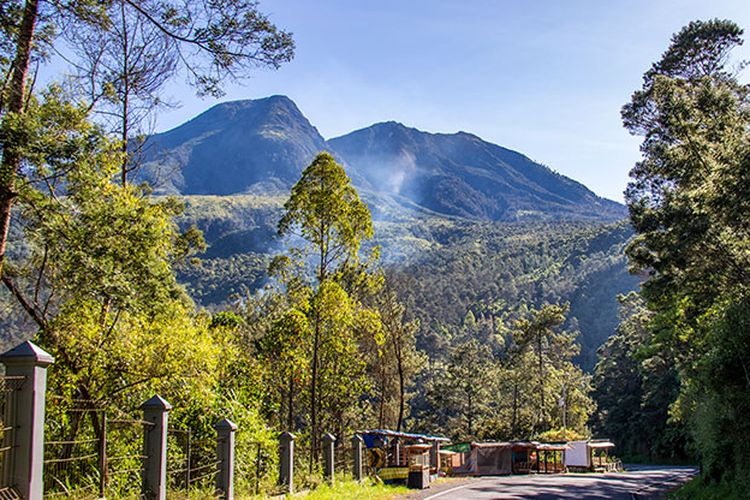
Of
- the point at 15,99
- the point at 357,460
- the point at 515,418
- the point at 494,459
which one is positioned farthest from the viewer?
the point at 515,418

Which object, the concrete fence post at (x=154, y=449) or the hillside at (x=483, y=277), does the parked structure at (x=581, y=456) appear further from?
the hillside at (x=483, y=277)

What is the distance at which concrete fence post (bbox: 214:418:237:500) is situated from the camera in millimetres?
10586

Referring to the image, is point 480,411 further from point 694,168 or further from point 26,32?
point 26,32

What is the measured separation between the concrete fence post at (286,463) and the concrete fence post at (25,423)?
820cm

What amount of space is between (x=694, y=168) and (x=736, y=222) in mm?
5278

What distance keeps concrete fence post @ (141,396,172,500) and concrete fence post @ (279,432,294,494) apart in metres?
5.25

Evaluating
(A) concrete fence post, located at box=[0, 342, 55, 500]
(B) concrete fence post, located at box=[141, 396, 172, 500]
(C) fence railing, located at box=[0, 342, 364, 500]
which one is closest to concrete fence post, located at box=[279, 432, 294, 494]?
(C) fence railing, located at box=[0, 342, 364, 500]

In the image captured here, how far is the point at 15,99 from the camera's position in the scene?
866cm

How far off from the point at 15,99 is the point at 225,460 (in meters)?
6.11

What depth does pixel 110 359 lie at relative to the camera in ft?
34.4

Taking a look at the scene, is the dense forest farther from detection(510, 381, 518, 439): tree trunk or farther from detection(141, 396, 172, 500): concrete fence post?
detection(510, 381, 518, 439): tree trunk

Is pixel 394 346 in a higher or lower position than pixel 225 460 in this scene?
higher

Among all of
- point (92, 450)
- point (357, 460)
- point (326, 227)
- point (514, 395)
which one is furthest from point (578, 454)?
point (92, 450)

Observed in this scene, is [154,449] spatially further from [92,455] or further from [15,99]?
[15,99]
